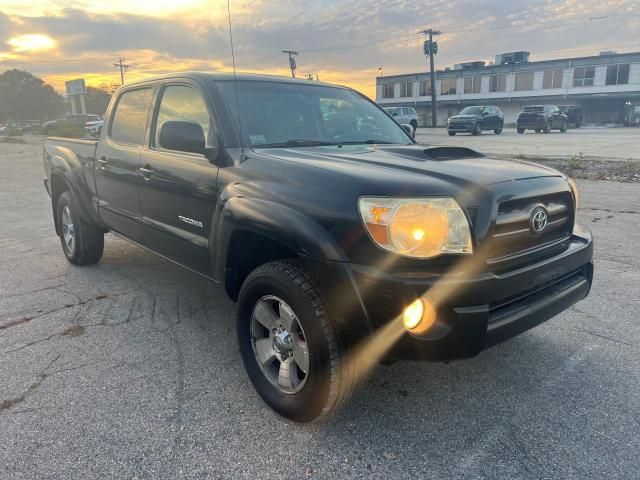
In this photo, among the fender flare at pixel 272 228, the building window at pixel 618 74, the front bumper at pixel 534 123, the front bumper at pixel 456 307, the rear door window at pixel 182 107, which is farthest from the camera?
the building window at pixel 618 74

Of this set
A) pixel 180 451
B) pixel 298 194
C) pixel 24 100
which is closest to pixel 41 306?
pixel 180 451

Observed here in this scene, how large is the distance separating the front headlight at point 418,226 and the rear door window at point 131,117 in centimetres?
245

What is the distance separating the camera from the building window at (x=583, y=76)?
155ft

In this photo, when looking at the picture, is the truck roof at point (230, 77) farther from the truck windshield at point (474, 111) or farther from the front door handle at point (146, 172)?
the truck windshield at point (474, 111)

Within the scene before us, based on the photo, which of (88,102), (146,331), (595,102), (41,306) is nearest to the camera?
(146,331)

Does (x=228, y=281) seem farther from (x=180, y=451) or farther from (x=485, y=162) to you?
(x=485, y=162)

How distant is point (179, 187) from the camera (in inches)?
129

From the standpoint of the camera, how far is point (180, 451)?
7.48 ft

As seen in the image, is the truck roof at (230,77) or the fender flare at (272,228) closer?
the fender flare at (272,228)

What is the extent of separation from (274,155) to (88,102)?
2861 inches

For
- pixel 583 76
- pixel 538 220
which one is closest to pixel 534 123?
pixel 583 76

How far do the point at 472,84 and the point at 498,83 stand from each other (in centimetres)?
283

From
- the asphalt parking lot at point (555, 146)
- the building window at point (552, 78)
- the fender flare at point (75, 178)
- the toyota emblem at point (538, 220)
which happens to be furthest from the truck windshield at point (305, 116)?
the building window at point (552, 78)

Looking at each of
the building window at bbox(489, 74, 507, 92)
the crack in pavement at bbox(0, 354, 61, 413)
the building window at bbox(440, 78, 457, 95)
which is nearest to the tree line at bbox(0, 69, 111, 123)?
the building window at bbox(440, 78, 457, 95)
